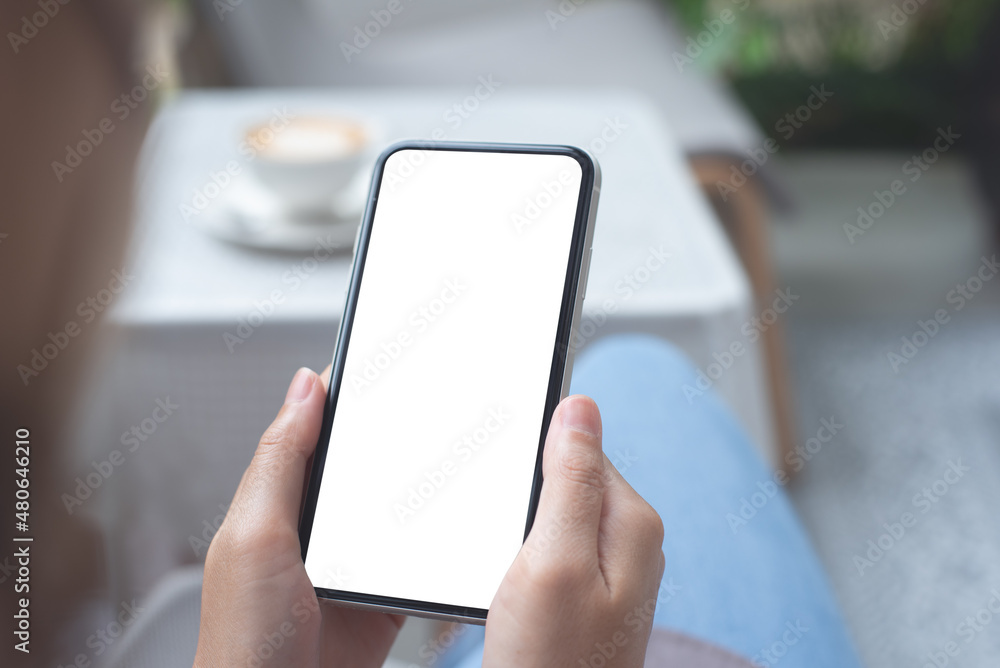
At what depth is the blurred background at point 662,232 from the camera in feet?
1.91

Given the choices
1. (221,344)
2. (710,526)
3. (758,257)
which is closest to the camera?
(710,526)

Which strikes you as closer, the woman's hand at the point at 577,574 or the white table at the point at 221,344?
the woman's hand at the point at 577,574

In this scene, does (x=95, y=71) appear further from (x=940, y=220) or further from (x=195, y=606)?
(x=940, y=220)

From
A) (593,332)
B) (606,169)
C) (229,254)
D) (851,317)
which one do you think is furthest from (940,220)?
(229,254)

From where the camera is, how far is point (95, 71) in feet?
3.06

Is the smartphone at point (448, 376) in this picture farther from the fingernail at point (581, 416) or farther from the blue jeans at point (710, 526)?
the blue jeans at point (710, 526)

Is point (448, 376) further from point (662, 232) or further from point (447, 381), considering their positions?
point (662, 232)

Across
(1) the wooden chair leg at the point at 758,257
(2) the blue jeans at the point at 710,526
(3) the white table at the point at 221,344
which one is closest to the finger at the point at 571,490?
(2) the blue jeans at the point at 710,526

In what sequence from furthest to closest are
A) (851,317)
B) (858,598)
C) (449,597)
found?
1. (851,317)
2. (858,598)
3. (449,597)

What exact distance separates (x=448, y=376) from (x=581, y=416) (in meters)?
0.05

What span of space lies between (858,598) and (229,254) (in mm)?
779

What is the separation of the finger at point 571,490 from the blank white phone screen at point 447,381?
0.7 inches

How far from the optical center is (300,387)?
290 mm

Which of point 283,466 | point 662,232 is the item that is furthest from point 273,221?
point 283,466
